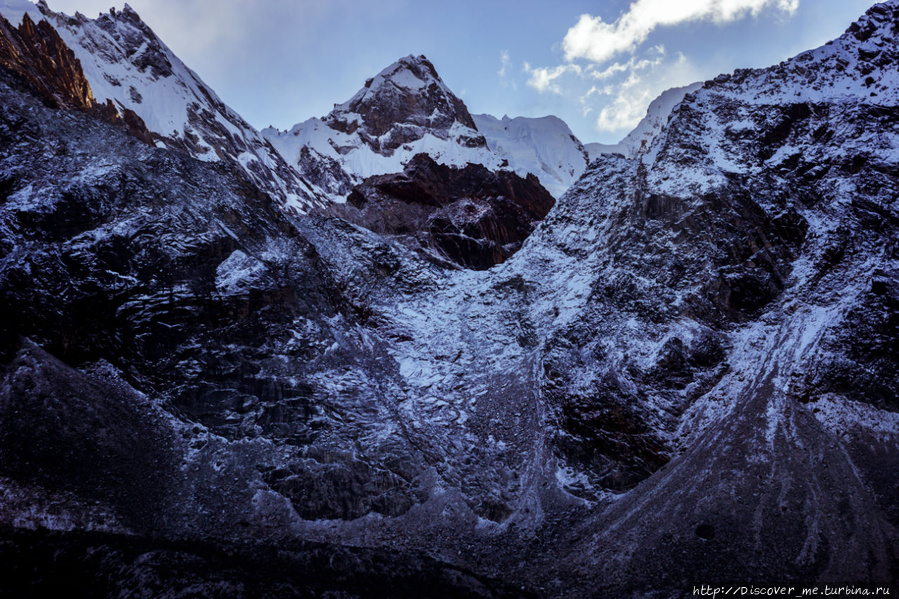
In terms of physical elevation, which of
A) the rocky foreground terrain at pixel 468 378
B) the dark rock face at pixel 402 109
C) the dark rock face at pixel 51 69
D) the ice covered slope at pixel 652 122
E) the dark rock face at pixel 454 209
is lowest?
the rocky foreground terrain at pixel 468 378

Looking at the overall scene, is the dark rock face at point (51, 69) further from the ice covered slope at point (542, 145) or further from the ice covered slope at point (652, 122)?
the ice covered slope at point (652, 122)

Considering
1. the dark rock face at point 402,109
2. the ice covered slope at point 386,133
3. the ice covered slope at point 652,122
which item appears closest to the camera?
the ice covered slope at point 652,122

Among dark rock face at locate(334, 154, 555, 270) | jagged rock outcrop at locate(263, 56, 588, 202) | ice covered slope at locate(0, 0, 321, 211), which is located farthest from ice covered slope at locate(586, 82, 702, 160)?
ice covered slope at locate(0, 0, 321, 211)

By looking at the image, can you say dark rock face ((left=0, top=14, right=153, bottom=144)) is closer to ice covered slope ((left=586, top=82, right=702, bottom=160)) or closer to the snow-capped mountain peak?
the snow-capped mountain peak

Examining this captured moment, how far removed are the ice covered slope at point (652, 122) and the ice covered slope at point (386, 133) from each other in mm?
31203

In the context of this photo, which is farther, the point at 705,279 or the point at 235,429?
the point at 705,279

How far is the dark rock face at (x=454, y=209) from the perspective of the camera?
209ft

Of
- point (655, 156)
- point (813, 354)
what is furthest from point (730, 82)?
point (813, 354)

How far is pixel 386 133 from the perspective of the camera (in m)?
97.4

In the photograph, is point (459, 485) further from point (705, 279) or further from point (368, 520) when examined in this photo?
point (705, 279)

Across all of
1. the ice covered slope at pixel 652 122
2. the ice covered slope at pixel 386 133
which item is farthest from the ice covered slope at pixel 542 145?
the ice covered slope at pixel 386 133

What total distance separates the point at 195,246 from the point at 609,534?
34.3 metres

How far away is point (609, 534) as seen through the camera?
25.2 m

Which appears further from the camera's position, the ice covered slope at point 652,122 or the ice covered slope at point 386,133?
the ice covered slope at point 386,133
